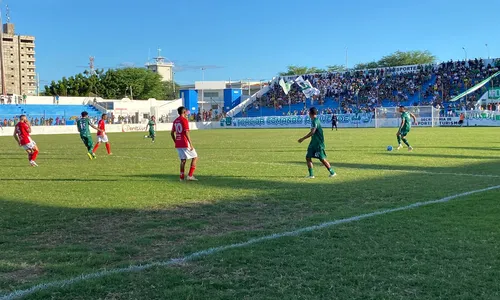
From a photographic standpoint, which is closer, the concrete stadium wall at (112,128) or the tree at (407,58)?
the concrete stadium wall at (112,128)

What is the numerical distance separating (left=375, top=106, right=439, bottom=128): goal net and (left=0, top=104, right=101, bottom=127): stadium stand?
3567 cm

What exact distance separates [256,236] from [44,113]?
64297mm

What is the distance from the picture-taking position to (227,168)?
1583 centimetres

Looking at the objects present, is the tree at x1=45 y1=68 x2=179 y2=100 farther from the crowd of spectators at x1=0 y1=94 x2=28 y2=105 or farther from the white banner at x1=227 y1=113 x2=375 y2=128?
the white banner at x1=227 y1=113 x2=375 y2=128

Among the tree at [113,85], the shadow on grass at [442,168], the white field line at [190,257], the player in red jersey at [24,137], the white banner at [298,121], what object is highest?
the tree at [113,85]

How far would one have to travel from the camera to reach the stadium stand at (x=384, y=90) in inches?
2231

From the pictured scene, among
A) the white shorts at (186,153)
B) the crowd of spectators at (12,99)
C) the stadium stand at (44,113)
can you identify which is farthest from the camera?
the crowd of spectators at (12,99)

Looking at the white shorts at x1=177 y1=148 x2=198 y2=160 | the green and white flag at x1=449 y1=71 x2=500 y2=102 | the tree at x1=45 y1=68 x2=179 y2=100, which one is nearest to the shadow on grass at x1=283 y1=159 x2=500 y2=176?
the white shorts at x1=177 y1=148 x2=198 y2=160

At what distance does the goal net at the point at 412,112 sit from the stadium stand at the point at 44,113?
3567 cm

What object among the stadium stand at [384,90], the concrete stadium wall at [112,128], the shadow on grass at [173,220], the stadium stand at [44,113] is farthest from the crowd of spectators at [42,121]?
the shadow on grass at [173,220]

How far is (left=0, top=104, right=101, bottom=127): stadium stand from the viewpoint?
58062 millimetres

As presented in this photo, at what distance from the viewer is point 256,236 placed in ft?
22.9

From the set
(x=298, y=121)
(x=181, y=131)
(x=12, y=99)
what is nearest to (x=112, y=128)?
(x=12, y=99)

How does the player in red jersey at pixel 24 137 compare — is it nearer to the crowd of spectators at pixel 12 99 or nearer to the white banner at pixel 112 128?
the white banner at pixel 112 128
